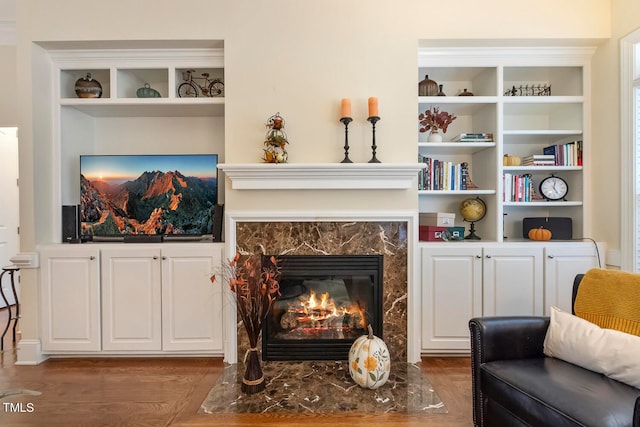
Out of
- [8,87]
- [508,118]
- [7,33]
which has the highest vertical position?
[7,33]

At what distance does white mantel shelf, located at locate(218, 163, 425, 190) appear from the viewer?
2.41 m

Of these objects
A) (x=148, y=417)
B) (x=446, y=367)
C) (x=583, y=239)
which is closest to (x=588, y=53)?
(x=583, y=239)

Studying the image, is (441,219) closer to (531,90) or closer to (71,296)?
(531,90)

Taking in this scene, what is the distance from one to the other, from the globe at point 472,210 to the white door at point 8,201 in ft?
17.1

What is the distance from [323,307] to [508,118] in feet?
7.91

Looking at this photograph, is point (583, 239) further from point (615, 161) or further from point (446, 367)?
point (446, 367)

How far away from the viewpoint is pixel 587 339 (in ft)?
5.44

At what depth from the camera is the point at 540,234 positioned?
273 centimetres

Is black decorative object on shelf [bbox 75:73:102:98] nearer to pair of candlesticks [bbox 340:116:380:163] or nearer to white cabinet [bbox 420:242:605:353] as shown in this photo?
pair of candlesticks [bbox 340:116:380:163]

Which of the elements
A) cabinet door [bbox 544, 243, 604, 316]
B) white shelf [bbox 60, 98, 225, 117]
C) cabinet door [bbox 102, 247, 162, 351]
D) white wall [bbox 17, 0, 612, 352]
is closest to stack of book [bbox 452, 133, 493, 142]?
white wall [bbox 17, 0, 612, 352]

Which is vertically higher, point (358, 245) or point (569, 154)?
point (569, 154)

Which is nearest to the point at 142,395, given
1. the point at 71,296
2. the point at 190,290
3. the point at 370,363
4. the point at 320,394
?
the point at 190,290

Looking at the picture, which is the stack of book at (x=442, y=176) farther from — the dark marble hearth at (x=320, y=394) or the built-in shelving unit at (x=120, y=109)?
the built-in shelving unit at (x=120, y=109)

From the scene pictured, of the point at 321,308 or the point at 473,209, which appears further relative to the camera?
the point at 473,209
